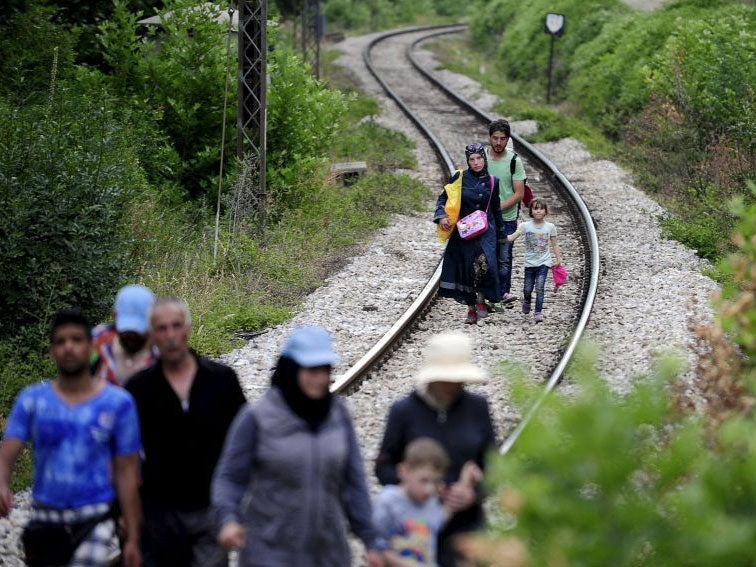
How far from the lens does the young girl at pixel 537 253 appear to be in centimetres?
1189

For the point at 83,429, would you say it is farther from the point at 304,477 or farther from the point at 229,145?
the point at 229,145

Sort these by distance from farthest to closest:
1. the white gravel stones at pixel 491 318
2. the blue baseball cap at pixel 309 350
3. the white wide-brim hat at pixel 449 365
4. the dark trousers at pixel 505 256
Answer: the dark trousers at pixel 505 256 → the white gravel stones at pixel 491 318 → the white wide-brim hat at pixel 449 365 → the blue baseball cap at pixel 309 350

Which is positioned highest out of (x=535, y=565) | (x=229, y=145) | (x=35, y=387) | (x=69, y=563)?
(x=229, y=145)

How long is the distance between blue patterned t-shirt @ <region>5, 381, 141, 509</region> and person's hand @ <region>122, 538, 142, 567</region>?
0.83ft

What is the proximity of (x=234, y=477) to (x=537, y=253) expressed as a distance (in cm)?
753

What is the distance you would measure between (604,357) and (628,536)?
7.19 meters

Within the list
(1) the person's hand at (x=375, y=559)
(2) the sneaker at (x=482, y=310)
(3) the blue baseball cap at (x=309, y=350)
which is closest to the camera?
(3) the blue baseball cap at (x=309, y=350)

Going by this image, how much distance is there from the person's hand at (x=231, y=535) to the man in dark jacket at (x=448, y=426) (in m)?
0.77

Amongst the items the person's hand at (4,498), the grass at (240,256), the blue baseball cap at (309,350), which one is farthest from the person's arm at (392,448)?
the grass at (240,256)

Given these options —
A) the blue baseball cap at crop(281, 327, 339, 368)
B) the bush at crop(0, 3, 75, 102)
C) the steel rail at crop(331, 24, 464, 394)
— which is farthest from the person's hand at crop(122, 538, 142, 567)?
the bush at crop(0, 3, 75, 102)

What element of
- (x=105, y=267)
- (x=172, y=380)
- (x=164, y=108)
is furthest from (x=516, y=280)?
(x=172, y=380)

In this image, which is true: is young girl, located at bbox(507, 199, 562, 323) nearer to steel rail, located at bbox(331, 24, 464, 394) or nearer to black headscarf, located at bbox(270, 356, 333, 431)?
steel rail, located at bbox(331, 24, 464, 394)

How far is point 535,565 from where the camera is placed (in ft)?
12.1

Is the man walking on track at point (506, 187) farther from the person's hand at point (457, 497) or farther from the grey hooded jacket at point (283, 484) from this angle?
the grey hooded jacket at point (283, 484)
